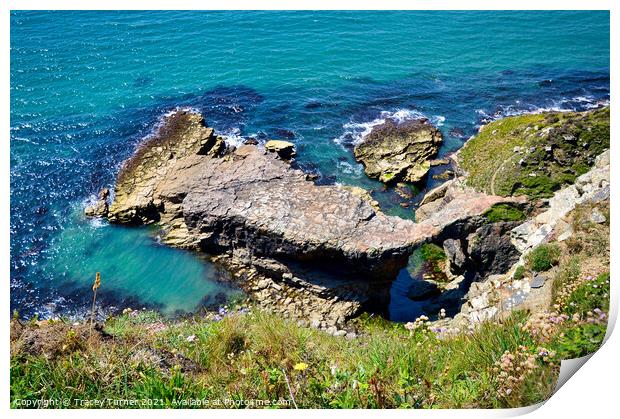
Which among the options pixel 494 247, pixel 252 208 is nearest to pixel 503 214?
pixel 494 247

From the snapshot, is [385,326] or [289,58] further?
[289,58]

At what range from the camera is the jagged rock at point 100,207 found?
11192 mm

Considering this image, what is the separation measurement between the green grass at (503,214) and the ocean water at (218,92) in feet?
8.55

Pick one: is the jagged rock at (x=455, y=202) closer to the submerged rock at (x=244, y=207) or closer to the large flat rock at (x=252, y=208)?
the large flat rock at (x=252, y=208)

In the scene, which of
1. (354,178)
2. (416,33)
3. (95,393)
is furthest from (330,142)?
(95,393)

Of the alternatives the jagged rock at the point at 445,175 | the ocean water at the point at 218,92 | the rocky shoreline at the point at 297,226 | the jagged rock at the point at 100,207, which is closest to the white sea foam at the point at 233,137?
the ocean water at the point at 218,92

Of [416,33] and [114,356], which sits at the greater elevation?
[416,33]

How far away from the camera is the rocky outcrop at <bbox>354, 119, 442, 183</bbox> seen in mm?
13805

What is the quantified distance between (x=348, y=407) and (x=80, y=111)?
8823 millimetres

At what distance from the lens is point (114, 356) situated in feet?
19.9

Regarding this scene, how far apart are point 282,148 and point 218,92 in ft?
7.08

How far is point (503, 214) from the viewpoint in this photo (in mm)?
11086

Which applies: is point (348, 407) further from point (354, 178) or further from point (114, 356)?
point (354, 178)

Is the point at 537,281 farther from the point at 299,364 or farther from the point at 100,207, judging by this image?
the point at 100,207
